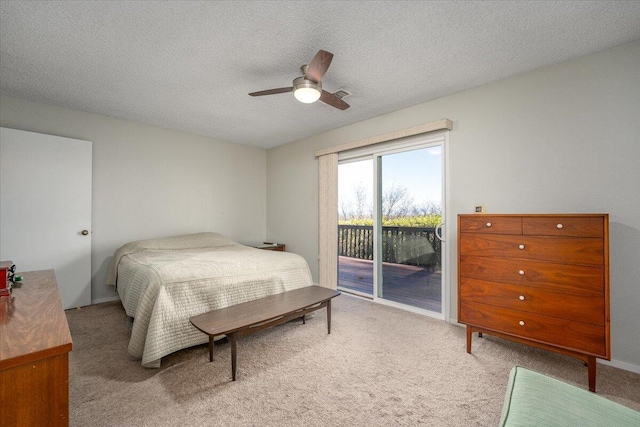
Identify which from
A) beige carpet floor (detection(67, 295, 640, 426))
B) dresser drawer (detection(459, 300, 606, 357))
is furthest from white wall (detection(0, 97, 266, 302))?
dresser drawer (detection(459, 300, 606, 357))

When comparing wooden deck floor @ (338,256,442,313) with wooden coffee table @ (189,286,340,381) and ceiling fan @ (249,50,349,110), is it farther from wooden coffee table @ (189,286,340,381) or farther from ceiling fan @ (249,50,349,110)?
ceiling fan @ (249,50,349,110)

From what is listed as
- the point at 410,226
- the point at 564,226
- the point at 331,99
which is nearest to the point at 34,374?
the point at 331,99

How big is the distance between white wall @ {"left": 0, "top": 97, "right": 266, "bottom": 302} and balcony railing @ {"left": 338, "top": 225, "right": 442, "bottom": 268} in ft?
6.18

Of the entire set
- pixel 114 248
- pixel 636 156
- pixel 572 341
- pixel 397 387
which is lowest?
pixel 397 387

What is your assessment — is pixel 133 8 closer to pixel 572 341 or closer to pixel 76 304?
pixel 76 304

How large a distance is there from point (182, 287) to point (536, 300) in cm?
256

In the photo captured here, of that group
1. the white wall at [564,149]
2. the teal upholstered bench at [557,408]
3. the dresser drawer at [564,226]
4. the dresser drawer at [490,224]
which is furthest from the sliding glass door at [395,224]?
the teal upholstered bench at [557,408]

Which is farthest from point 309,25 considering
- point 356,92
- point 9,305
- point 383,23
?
point 9,305

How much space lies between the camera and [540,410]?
0.83m

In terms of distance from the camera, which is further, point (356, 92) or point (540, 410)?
point (356, 92)

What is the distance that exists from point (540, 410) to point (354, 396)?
1074 millimetres

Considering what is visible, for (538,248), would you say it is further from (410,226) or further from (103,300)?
(103,300)

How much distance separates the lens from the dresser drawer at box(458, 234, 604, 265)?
1.70 m

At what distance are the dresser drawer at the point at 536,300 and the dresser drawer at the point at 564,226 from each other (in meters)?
0.39
